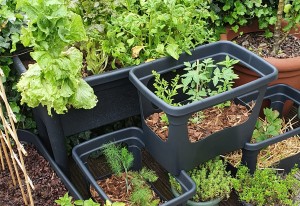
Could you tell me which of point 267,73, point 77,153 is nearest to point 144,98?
point 77,153

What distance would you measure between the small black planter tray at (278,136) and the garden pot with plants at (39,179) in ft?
2.87

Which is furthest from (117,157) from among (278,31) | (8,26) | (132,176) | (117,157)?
(278,31)

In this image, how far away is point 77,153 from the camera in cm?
230

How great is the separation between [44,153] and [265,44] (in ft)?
4.99

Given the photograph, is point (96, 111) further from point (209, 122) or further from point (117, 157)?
point (209, 122)

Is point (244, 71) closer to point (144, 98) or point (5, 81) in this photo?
point (144, 98)

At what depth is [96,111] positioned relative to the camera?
7.75 ft

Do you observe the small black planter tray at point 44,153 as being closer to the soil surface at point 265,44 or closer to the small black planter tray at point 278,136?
the small black planter tray at point 278,136

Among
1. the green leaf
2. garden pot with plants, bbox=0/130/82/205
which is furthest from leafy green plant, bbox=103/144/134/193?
the green leaf

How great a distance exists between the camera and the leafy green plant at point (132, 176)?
7.31ft

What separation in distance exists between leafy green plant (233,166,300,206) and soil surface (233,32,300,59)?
835mm

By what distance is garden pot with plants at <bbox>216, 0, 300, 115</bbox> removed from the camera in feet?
8.79

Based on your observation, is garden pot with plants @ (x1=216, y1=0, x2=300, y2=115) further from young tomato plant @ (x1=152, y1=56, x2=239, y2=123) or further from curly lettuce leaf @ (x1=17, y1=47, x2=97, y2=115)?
curly lettuce leaf @ (x1=17, y1=47, x2=97, y2=115)

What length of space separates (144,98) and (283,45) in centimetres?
114
